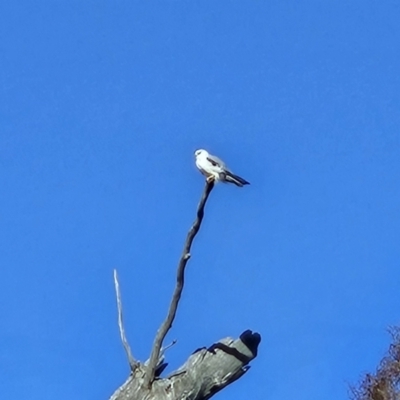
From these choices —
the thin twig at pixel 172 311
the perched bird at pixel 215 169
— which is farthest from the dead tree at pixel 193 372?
the perched bird at pixel 215 169

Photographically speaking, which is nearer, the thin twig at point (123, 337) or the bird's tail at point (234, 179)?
the thin twig at point (123, 337)

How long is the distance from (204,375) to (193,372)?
83 mm

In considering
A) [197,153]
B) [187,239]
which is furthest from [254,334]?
[197,153]

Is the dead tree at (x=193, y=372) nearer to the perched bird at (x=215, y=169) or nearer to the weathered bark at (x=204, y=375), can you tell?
the weathered bark at (x=204, y=375)

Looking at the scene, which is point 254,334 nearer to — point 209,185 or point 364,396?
point 209,185

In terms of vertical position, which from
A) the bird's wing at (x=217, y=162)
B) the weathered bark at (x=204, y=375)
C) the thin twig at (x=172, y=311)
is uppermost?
the bird's wing at (x=217, y=162)

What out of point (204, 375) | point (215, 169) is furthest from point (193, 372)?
point (215, 169)

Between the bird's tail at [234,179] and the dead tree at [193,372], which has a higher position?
the bird's tail at [234,179]

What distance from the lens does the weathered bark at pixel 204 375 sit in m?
7.91

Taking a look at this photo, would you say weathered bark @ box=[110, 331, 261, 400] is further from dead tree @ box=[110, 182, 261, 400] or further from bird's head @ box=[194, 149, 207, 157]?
bird's head @ box=[194, 149, 207, 157]

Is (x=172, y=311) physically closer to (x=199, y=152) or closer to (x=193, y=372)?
(x=193, y=372)

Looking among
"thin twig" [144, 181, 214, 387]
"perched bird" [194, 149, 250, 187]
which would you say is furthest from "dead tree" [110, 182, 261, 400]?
"perched bird" [194, 149, 250, 187]

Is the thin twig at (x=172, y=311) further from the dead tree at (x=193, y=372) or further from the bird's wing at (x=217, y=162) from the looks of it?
the bird's wing at (x=217, y=162)

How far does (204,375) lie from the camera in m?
7.93
